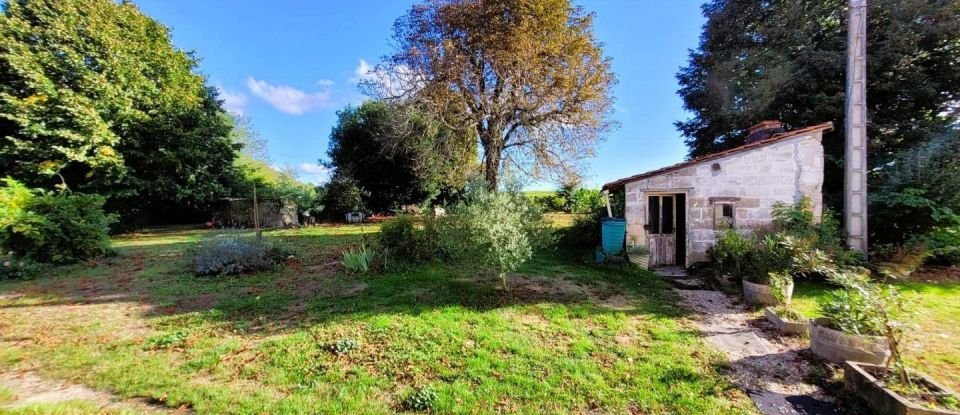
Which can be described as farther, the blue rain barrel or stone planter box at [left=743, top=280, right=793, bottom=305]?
the blue rain barrel

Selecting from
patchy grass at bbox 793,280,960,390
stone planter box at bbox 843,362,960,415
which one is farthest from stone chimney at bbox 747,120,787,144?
stone planter box at bbox 843,362,960,415

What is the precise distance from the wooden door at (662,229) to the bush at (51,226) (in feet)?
47.6

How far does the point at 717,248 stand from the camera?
7281mm

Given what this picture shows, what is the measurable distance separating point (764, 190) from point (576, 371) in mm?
7289

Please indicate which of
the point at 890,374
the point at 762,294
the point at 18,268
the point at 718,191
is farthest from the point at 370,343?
the point at 18,268

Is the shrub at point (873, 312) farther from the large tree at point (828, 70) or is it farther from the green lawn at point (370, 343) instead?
the large tree at point (828, 70)

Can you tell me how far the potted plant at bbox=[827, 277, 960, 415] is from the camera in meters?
2.57

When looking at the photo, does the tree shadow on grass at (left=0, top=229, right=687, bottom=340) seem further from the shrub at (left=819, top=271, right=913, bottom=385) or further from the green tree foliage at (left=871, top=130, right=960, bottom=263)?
the green tree foliage at (left=871, top=130, right=960, bottom=263)

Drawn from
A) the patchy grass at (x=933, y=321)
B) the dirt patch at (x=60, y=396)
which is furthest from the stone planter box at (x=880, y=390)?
the dirt patch at (x=60, y=396)

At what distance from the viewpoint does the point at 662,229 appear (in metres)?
8.59

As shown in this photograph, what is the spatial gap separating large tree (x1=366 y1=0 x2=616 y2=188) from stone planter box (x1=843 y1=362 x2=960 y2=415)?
9709 mm

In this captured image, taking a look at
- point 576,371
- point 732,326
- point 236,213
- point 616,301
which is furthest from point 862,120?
point 236,213

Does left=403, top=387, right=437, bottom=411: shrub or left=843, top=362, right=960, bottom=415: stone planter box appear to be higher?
left=843, top=362, right=960, bottom=415: stone planter box

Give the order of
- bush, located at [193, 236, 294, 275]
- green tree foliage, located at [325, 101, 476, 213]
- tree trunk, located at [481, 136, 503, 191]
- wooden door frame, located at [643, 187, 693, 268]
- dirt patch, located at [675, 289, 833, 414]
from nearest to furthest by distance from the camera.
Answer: dirt patch, located at [675, 289, 833, 414], bush, located at [193, 236, 294, 275], wooden door frame, located at [643, 187, 693, 268], tree trunk, located at [481, 136, 503, 191], green tree foliage, located at [325, 101, 476, 213]
